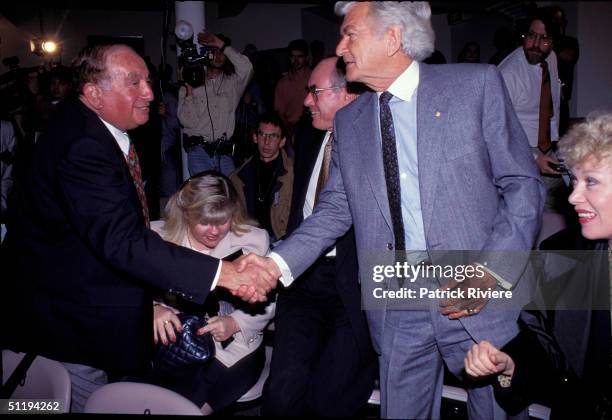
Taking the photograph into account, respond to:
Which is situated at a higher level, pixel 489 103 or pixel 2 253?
pixel 489 103

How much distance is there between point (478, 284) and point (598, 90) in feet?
22.6

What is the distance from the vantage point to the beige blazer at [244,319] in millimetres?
2756

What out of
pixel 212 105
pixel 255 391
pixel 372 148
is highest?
pixel 212 105

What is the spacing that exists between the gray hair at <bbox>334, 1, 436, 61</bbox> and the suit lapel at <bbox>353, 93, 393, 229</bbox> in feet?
0.75

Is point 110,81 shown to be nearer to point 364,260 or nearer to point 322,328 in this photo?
point 364,260

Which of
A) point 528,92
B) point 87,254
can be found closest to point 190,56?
point 528,92

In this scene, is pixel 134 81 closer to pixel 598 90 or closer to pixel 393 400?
pixel 393 400

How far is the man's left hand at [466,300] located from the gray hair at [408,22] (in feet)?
2.76

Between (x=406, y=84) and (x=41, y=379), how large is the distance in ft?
5.74

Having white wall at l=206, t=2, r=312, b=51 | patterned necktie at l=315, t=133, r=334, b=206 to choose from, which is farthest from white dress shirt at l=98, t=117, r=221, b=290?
white wall at l=206, t=2, r=312, b=51

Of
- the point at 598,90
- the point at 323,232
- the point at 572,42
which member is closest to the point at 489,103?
the point at 323,232

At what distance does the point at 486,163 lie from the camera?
6.22ft

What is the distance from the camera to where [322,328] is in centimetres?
276

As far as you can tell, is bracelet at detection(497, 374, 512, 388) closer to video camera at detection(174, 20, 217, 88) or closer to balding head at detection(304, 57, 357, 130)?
balding head at detection(304, 57, 357, 130)
